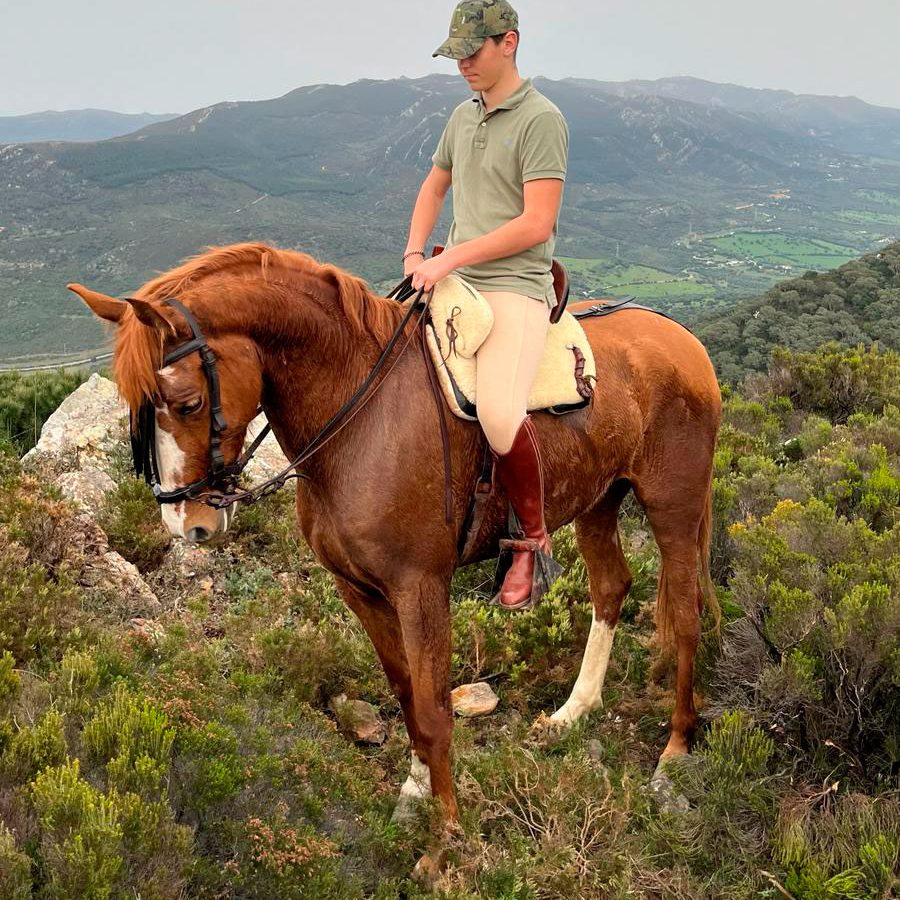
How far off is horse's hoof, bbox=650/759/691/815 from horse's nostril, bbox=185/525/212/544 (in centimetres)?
246

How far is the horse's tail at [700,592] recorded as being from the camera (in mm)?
4020

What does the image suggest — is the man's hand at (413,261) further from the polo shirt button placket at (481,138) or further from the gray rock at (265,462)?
the gray rock at (265,462)

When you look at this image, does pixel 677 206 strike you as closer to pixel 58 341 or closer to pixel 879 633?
pixel 58 341

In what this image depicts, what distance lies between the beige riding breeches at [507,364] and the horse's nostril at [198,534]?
3.69ft

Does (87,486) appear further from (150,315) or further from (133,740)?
(150,315)

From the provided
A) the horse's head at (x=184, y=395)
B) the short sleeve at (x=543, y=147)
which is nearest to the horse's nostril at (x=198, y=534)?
the horse's head at (x=184, y=395)

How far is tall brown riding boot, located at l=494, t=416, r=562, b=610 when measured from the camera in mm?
2916

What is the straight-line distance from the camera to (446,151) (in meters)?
3.13

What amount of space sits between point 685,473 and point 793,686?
1.17 metres

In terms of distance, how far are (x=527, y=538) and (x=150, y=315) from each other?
1.77m

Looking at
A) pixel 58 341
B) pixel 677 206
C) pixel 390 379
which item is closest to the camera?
pixel 390 379

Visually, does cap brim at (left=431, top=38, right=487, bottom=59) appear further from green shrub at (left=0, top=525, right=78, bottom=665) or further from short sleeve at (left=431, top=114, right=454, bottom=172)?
green shrub at (left=0, top=525, right=78, bottom=665)

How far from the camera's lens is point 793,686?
3.33 meters

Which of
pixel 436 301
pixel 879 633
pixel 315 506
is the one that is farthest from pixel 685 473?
pixel 315 506
